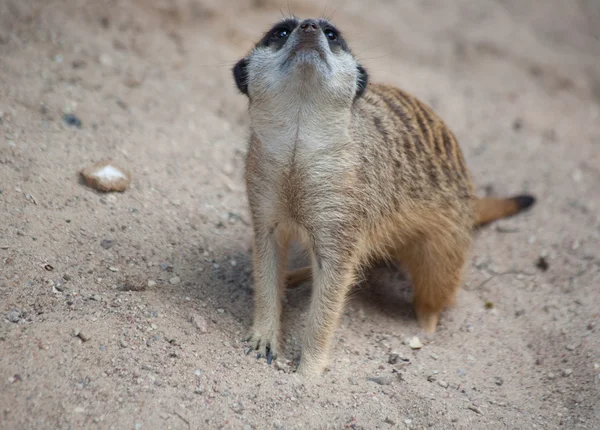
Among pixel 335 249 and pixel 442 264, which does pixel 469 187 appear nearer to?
pixel 442 264

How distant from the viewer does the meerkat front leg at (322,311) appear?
106 inches

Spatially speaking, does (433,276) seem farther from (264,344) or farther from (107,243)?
(107,243)

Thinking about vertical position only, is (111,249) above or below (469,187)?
below

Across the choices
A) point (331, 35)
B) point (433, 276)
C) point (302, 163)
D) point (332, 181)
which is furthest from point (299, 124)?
point (433, 276)

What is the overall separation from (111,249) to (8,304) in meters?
0.60

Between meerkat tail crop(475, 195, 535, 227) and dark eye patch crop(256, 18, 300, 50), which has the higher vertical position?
dark eye patch crop(256, 18, 300, 50)

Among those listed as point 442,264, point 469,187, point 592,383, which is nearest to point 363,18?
point 469,187

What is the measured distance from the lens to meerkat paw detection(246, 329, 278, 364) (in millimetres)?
2785

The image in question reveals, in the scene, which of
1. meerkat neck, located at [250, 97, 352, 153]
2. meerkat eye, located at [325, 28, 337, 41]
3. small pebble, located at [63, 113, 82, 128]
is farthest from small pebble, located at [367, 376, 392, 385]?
small pebble, located at [63, 113, 82, 128]

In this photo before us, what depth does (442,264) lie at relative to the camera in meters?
3.26

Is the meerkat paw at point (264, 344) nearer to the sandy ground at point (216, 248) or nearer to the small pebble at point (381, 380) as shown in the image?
the sandy ground at point (216, 248)

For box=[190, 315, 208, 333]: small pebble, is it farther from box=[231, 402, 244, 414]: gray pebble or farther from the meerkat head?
the meerkat head

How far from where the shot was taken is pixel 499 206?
3.86m

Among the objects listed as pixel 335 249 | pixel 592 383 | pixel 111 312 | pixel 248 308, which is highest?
pixel 335 249
